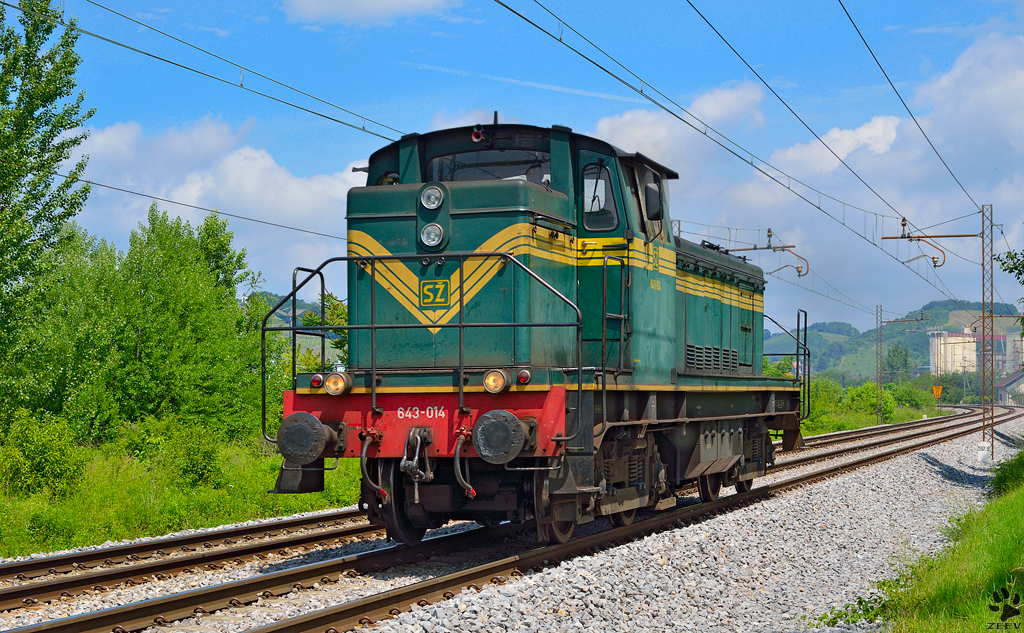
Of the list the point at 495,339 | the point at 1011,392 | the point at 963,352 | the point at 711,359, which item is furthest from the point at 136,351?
the point at 1011,392

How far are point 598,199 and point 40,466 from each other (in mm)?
7932

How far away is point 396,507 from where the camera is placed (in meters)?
7.42

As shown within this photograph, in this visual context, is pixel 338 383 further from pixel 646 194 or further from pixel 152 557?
pixel 646 194

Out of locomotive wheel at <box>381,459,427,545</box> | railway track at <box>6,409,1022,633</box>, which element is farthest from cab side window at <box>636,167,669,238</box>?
locomotive wheel at <box>381,459,427,545</box>

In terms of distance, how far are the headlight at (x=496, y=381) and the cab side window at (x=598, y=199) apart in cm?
198

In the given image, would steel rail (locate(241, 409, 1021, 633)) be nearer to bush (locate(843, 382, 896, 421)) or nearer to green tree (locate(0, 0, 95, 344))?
green tree (locate(0, 0, 95, 344))

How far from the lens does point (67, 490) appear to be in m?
11.0

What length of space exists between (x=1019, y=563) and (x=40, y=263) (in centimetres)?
1608

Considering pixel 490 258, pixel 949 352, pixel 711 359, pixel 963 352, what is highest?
pixel 949 352

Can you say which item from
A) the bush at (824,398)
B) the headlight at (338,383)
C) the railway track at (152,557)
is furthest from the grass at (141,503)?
the bush at (824,398)

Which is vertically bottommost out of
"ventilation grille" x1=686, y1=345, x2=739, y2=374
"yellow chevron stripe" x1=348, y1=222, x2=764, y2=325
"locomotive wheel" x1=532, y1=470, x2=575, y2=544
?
"locomotive wheel" x1=532, y1=470, x2=575, y2=544

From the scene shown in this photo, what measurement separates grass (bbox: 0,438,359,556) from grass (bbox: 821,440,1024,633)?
715 centimetres

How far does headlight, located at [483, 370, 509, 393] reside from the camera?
6.86 meters

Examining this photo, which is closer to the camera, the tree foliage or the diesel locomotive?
the diesel locomotive
